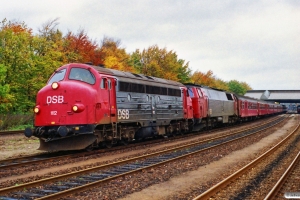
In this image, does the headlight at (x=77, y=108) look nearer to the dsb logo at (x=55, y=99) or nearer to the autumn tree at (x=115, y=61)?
the dsb logo at (x=55, y=99)

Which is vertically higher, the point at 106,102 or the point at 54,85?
the point at 54,85

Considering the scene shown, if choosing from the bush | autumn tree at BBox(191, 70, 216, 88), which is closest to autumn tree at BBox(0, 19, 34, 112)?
the bush

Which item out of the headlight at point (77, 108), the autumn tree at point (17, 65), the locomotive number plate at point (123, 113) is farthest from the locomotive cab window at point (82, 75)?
the autumn tree at point (17, 65)

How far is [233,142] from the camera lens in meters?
21.7

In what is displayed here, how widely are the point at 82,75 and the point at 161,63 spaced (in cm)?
Answer: 4450

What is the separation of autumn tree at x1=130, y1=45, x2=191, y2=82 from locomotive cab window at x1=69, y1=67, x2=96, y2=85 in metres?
39.3

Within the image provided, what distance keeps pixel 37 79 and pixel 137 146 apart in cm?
1764

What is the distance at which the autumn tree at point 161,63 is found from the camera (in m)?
55.8

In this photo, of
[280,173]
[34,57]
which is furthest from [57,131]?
[34,57]

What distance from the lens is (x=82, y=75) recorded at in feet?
52.4

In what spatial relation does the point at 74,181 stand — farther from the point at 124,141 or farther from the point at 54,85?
the point at 124,141

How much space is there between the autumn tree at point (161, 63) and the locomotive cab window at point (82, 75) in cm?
3934

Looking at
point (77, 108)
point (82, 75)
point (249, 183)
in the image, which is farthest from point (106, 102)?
point (249, 183)

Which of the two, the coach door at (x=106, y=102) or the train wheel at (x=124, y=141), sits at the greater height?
the coach door at (x=106, y=102)
